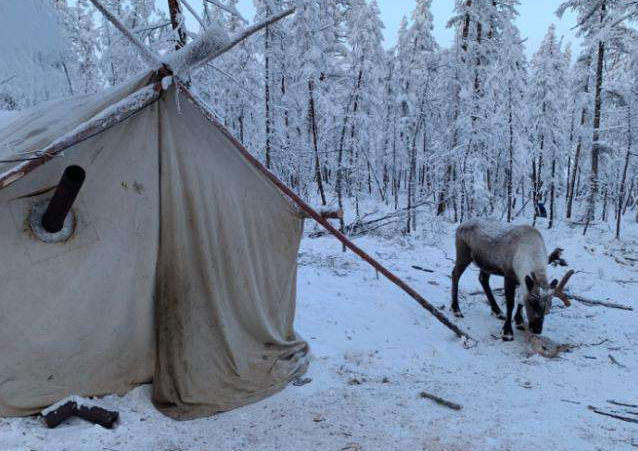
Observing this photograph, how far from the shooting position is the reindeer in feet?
23.0

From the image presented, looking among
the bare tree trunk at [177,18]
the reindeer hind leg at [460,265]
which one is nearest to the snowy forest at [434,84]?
the bare tree trunk at [177,18]

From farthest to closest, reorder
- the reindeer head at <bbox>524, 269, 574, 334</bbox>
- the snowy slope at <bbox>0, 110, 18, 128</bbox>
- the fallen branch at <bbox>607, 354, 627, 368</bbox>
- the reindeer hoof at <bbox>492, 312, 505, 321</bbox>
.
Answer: the reindeer hoof at <bbox>492, 312, 505, 321</bbox> → the reindeer head at <bbox>524, 269, 574, 334</bbox> → the fallen branch at <bbox>607, 354, 627, 368</bbox> → the snowy slope at <bbox>0, 110, 18, 128</bbox>

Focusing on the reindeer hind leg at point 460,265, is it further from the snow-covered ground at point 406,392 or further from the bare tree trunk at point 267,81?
the bare tree trunk at point 267,81

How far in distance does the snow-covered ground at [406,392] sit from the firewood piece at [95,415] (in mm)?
79

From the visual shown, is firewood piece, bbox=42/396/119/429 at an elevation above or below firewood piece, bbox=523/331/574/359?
above

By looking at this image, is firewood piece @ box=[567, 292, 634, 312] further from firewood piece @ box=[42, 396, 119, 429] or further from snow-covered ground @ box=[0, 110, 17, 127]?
snow-covered ground @ box=[0, 110, 17, 127]

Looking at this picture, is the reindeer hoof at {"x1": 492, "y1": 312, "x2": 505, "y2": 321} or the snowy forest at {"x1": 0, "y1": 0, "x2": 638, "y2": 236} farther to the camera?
the snowy forest at {"x1": 0, "y1": 0, "x2": 638, "y2": 236}

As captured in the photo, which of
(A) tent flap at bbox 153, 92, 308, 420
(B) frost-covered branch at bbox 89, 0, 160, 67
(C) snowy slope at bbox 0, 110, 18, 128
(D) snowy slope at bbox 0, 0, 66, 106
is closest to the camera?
(D) snowy slope at bbox 0, 0, 66, 106

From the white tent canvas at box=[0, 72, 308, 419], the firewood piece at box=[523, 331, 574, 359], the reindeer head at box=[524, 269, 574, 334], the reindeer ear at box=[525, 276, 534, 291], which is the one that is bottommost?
the firewood piece at box=[523, 331, 574, 359]

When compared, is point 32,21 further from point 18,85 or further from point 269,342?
point 269,342

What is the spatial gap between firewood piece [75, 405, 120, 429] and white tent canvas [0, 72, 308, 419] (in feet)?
1.00

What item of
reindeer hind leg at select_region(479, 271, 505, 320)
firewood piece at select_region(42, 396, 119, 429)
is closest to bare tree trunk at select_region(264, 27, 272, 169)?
reindeer hind leg at select_region(479, 271, 505, 320)

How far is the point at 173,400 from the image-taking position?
4.54 m

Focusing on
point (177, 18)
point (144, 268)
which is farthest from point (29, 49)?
point (177, 18)
